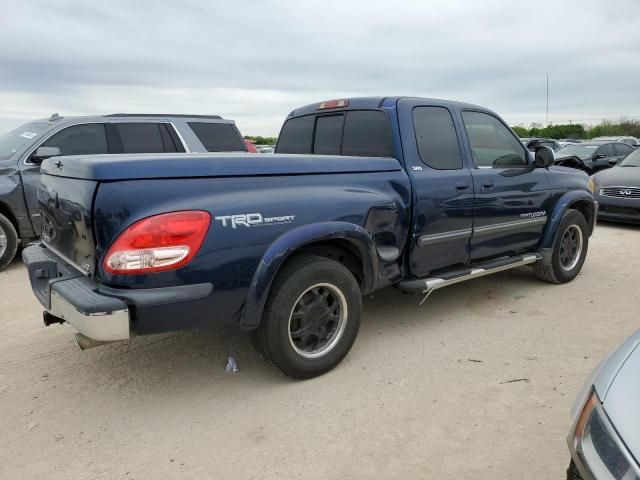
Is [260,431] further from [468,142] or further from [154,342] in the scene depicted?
[468,142]

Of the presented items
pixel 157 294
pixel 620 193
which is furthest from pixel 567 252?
pixel 620 193

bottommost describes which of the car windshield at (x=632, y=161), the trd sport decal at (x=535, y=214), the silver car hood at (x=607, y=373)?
the silver car hood at (x=607, y=373)

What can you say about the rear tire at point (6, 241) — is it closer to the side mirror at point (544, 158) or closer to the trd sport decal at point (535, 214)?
the trd sport decal at point (535, 214)

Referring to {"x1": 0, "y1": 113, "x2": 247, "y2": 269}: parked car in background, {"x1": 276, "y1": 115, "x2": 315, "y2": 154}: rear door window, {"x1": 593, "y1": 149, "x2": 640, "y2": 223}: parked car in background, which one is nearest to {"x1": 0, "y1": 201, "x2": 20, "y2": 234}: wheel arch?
{"x1": 0, "y1": 113, "x2": 247, "y2": 269}: parked car in background

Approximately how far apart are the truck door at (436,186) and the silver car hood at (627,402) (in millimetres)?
2238

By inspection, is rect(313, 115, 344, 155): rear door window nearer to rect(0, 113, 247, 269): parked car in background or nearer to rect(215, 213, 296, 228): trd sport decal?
rect(215, 213, 296, 228): trd sport decal

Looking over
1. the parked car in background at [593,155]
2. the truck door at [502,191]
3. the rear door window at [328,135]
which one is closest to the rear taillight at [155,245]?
the rear door window at [328,135]

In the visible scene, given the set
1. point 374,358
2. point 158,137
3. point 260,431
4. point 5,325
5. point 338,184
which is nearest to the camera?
point 260,431

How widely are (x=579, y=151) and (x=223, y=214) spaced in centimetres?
1563

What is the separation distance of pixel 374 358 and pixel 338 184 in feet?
4.26

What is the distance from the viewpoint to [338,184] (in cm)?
347

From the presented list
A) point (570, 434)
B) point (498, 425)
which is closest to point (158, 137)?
point (498, 425)

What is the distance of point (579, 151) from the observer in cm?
1574

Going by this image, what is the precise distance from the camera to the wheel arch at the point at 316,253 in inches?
118
